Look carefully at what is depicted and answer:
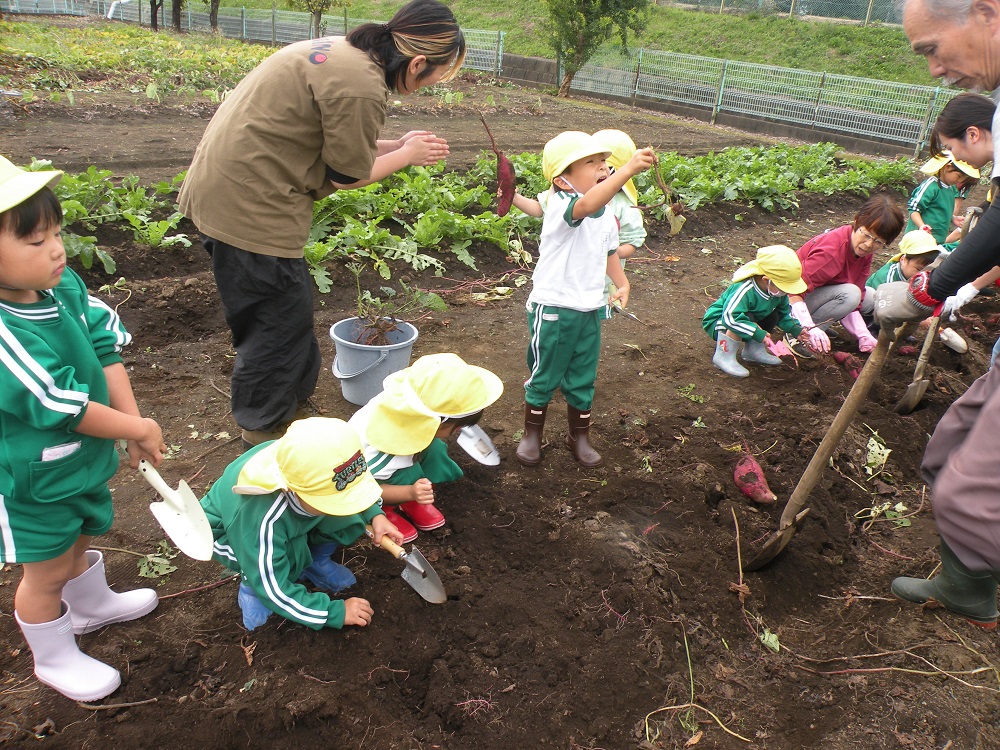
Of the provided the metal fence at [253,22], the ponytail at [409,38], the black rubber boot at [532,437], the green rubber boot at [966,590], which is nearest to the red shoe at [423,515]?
the black rubber boot at [532,437]

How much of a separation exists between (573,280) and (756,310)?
2.12 metres

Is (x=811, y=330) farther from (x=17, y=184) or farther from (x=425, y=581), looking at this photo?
(x=17, y=184)

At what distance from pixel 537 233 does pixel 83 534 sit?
17.4 ft

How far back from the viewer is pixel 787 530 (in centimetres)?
304

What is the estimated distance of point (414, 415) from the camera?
274 cm

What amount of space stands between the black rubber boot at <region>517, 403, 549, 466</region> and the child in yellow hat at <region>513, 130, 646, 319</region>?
23.3 inches

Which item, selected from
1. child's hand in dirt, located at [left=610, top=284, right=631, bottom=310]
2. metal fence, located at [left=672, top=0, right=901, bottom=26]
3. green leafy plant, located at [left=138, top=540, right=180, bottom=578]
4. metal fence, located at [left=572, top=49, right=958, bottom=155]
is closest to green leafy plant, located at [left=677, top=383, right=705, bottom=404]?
child's hand in dirt, located at [left=610, top=284, right=631, bottom=310]

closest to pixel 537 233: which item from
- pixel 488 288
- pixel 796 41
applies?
pixel 488 288

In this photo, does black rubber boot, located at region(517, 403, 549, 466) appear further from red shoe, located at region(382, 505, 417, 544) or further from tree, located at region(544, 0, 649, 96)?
tree, located at region(544, 0, 649, 96)

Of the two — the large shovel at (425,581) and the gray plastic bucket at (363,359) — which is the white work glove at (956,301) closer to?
the gray plastic bucket at (363,359)

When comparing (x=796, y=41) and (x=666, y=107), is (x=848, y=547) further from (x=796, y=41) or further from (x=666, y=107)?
(x=796, y=41)

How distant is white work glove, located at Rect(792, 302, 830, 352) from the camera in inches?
183

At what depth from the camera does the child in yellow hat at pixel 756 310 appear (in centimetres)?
465

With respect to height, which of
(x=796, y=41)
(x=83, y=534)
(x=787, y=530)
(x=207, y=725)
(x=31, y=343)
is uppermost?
(x=796, y=41)
